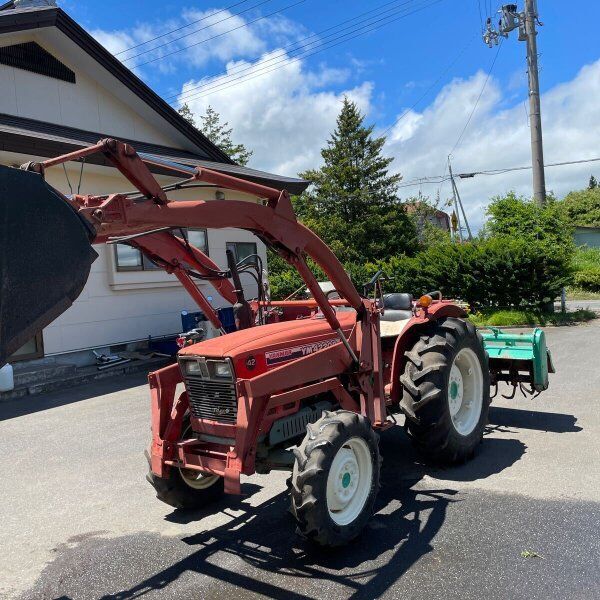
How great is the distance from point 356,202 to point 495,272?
70.3 feet

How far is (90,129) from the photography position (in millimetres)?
13344

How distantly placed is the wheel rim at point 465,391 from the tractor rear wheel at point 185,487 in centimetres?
227

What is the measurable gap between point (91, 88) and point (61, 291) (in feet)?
40.6

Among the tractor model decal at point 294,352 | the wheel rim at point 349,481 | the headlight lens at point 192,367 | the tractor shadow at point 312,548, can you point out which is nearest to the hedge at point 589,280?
the tractor shadow at point 312,548

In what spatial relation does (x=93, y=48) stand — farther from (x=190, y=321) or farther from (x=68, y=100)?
(x=190, y=321)

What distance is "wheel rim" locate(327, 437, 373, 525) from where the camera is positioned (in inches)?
151

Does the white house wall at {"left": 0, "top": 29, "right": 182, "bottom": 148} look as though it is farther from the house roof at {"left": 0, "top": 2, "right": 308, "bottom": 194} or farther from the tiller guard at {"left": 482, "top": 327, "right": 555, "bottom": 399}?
the tiller guard at {"left": 482, "top": 327, "right": 555, "bottom": 399}

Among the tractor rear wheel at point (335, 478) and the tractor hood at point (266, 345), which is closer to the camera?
the tractor rear wheel at point (335, 478)

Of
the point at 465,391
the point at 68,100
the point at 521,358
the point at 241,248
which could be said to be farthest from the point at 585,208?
the point at 465,391

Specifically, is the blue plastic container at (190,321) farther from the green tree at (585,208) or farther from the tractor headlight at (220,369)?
the green tree at (585,208)

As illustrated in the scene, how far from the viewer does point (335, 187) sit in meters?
36.7

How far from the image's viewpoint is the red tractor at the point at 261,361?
2705mm

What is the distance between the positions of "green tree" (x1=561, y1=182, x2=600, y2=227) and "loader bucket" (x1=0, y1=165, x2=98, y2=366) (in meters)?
61.7

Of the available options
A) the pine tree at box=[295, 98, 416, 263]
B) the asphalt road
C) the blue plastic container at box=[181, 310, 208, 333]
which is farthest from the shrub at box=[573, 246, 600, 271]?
the asphalt road
